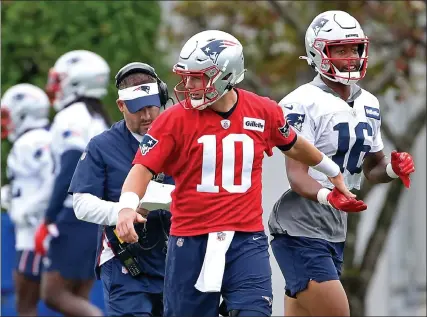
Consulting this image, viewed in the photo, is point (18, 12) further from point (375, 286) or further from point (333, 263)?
point (333, 263)

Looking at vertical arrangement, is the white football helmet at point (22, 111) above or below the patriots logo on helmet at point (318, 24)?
below

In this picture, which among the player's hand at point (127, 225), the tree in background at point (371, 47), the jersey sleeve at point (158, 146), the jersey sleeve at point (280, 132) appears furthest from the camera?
the tree in background at point (371, 47)

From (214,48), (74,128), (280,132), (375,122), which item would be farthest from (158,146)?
(74,128)

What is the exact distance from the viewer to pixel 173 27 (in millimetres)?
19156

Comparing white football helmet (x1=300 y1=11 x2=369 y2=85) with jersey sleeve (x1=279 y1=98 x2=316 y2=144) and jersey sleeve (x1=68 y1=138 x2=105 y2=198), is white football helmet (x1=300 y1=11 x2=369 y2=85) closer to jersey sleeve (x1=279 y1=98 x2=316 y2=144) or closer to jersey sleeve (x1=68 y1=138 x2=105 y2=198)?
jersey sleeve (x1=279 y1=98 x2=316 y2=144)

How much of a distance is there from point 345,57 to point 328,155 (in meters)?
0.59

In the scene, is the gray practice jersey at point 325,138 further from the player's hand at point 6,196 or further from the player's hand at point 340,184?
the player's hand at point 6,196

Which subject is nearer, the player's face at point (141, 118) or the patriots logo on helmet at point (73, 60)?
the player's face at point (141, 118)

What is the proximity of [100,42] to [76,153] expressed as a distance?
5148 millimetres

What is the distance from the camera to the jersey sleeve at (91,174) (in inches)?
359

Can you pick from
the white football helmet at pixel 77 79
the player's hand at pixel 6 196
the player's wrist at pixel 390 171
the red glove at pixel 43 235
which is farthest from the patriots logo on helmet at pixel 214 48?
the player's hand at pixel 6 196

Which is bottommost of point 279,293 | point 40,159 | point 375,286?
point 375,286

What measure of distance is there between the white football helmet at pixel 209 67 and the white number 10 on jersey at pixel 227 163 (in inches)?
8.5

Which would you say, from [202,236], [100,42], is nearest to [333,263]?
[202,236]
